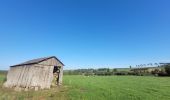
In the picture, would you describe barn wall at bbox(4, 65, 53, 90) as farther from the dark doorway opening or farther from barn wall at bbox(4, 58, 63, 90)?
the dark doorway opening

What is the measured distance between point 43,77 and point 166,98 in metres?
15.2

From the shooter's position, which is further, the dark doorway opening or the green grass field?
the dark doorway opening

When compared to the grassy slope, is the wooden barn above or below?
above

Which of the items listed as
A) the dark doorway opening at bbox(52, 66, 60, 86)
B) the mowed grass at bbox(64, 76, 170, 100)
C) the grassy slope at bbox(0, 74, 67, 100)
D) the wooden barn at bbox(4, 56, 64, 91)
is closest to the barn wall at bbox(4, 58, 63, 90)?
the wooden barn at bbox(4, 56, 64, 91)

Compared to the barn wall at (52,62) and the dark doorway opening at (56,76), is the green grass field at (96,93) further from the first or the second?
the barn wall at (52,62)

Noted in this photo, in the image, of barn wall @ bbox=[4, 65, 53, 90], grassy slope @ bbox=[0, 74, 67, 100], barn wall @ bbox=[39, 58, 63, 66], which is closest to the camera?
grassy slope @ bbox=[0, 74, 67, 100]

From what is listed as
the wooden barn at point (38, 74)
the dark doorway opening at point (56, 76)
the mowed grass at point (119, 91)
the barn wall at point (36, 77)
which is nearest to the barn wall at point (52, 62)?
the wooden barn at point (38, 74)

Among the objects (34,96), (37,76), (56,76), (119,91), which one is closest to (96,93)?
(119,91)

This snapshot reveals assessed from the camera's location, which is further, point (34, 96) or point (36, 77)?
point (36, 77)

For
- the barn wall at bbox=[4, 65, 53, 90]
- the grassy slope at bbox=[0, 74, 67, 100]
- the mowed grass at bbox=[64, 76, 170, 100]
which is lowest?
the grassy slope at bbox=[0, 74, 67, 100]

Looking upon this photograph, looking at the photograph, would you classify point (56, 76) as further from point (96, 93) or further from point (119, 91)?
point (119, 91)

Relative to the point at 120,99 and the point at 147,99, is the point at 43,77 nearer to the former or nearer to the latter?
the point at 120,99

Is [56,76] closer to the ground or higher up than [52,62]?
closer to the ground

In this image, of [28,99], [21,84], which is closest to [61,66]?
[21,84]
